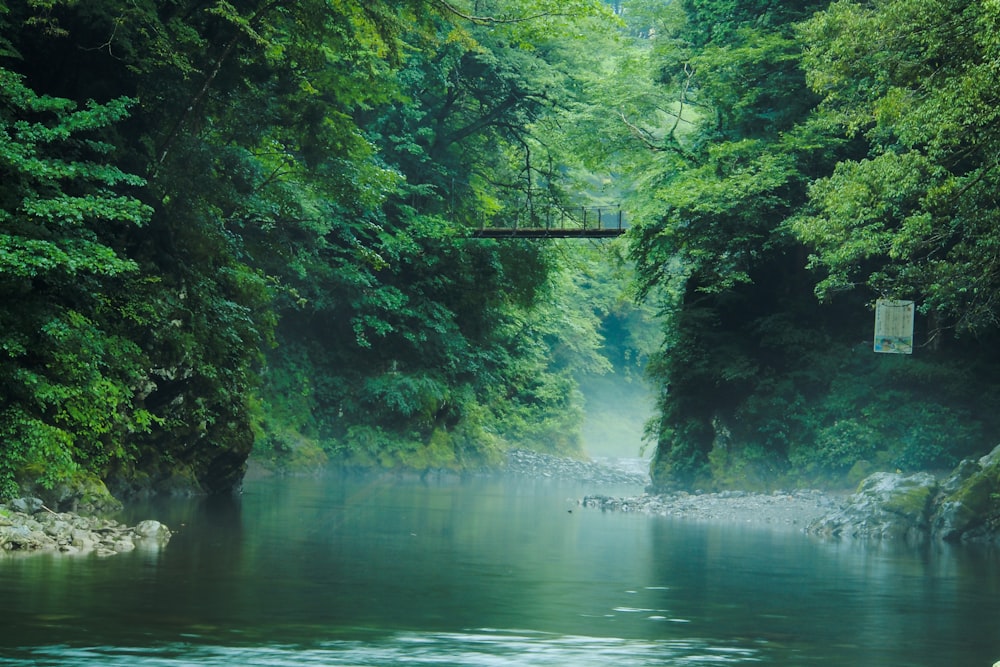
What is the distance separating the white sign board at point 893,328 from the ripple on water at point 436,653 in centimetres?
1476

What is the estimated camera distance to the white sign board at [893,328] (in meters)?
21.6

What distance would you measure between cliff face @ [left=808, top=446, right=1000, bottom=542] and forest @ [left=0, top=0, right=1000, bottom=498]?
2.94 m

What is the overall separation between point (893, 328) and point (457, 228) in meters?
11.9

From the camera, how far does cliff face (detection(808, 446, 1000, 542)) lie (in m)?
18.0

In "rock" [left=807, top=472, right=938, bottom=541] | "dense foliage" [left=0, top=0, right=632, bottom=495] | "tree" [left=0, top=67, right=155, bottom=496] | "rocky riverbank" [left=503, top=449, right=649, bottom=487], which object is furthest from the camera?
"rocky riverbank" [left=503, top=449, right=649, bottom=487]

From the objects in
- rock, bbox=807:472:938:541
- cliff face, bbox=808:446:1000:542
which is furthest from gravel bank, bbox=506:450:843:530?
cliff face, bbox=808:446:1000:542

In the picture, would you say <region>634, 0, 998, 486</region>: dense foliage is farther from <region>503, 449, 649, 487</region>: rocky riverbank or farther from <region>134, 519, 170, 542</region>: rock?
<region>503, 449, 649, 487</region>: rocky riverbank

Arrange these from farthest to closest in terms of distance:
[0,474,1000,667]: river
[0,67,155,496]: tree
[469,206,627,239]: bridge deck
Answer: [469,206,627,239]: bridge deck → [0,67,155,496]: tree → [0,474,1000,667]: river

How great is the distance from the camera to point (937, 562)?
47.3 ft

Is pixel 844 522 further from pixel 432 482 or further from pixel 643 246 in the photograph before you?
pixel 432 482

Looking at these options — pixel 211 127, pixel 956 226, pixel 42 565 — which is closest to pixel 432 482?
pixel 211 127

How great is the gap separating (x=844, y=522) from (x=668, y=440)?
10.6 m

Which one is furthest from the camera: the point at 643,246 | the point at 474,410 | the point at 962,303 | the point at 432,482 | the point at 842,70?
the point at 474,410

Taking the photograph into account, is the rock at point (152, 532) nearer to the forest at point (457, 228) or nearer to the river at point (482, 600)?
the river at point (482, 600)
